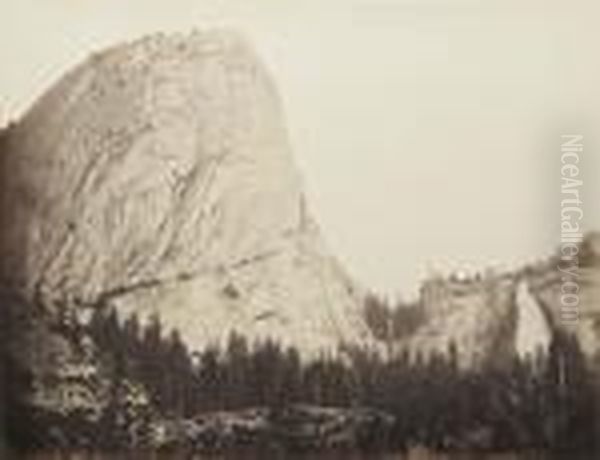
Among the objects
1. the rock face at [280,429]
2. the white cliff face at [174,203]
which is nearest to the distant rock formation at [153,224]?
the white cliff face at [174,203]

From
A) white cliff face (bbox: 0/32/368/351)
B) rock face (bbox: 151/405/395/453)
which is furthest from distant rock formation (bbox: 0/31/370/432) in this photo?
rock face (bbox: 151/405/395/453)

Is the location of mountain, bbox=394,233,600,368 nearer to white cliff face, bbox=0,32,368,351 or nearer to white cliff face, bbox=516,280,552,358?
white cliff face, bbox=516,280,552,358

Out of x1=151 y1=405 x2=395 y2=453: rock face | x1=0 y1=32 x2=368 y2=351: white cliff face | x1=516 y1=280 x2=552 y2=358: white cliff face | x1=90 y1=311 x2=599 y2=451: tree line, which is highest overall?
x1=0 y1=32 x2=368 y2=351: white cliff face

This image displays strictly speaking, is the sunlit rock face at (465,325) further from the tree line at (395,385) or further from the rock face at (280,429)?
the rock face at (280,429)

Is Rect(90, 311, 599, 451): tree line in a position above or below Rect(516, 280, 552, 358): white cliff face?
below

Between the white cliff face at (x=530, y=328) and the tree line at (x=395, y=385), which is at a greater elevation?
the white cliff face at (x=530, y=328)

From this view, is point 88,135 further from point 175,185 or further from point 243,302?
point 243,302

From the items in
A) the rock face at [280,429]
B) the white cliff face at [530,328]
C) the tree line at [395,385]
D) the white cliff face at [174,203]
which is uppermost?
the white cliff face at [174,203]

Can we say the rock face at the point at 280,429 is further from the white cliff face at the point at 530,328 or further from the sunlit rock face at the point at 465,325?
the white cliff face at the point at 530,328
